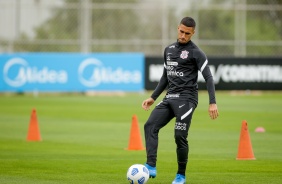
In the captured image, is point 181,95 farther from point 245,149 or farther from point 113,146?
point 113,146

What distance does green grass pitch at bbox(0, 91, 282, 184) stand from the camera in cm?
1197

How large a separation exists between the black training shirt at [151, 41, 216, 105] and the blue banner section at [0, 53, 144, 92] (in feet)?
76.6

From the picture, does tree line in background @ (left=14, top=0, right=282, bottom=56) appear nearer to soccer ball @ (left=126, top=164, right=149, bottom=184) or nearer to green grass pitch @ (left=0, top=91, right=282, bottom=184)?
green grass pitch @ (left=0, top=91, right=282, bottom=184)

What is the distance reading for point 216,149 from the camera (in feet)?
52.0

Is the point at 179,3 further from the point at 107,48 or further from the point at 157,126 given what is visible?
the point at 157,126

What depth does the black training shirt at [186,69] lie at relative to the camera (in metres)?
10.9

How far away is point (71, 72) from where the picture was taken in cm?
3456

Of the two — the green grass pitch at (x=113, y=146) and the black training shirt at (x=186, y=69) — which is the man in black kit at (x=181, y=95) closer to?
the black training shirt at (x=186, y=69)

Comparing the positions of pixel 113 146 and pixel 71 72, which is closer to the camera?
pixel 113 146

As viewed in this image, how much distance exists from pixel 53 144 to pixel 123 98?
17445 millimetres

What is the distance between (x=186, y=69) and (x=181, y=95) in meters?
0.37

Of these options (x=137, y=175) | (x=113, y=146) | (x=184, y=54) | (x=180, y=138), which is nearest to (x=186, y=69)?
Result: (x=184, y=54)

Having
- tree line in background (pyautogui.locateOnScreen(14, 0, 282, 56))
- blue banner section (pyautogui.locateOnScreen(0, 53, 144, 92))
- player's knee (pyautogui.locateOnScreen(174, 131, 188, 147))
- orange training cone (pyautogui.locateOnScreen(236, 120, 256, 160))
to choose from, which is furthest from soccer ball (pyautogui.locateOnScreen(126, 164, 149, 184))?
tree line in background (pyautogui.locateOnScreen(14, 0, 282, 56))

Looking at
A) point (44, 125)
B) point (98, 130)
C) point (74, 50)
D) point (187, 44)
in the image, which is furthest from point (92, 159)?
point (74, 50)
